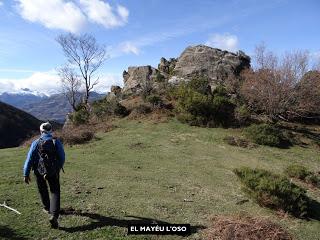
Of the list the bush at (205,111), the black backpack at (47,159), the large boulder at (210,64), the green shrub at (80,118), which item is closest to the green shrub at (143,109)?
the bush at (205,111)

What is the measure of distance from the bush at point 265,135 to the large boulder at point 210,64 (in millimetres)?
12650

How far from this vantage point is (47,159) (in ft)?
27.9

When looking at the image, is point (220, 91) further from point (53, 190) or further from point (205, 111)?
point (53, 190)

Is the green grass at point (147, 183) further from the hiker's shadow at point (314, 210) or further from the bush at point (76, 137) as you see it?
the bush at point (76, 137)

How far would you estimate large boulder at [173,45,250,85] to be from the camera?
36344 mm

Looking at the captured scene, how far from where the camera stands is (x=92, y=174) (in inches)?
571

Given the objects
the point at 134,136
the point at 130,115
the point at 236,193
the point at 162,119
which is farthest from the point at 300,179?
the point at 130,115

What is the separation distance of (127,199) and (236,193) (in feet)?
13.4

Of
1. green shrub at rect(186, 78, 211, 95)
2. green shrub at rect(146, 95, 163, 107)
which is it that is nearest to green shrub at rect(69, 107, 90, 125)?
green shrub at rect(146, 95, 163, 107)

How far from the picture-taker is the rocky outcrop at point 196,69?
3612 centimetres

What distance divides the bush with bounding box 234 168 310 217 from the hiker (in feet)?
21.1

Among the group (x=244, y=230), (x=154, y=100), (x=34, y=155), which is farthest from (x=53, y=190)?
(x=154, y=100)

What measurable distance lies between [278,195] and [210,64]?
2703 centimetres

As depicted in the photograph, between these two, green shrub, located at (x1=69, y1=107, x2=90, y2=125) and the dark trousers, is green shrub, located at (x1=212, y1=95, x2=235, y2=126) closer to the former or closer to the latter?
green shrub, located at (x1=69, y1=107, x2=90, y2=125)
